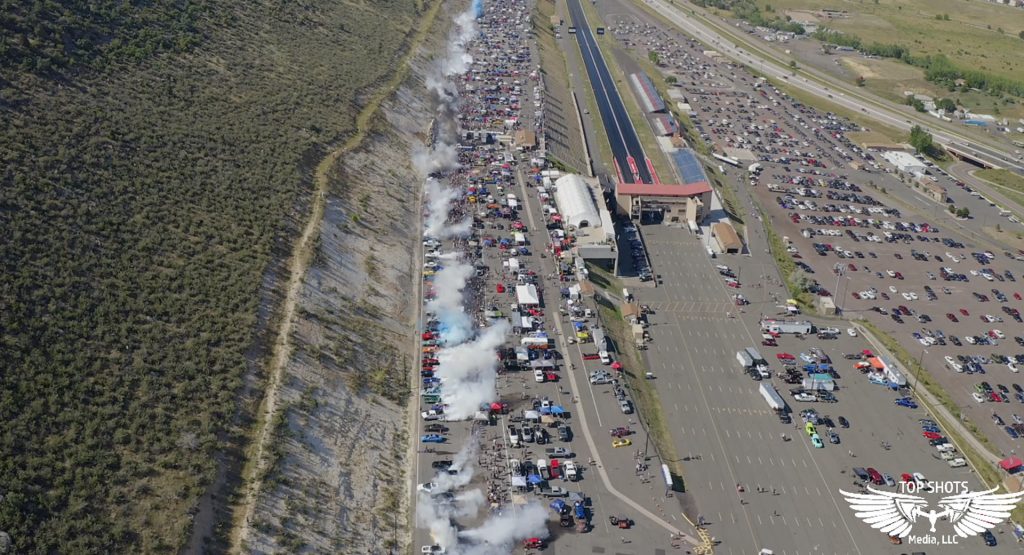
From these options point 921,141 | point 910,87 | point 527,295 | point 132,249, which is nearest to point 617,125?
point 921,141

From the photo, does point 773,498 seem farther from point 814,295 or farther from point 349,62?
point 349,62

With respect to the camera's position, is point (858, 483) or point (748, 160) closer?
point (858, 483)

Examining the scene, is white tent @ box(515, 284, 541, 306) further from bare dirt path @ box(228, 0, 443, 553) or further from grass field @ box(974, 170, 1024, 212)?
grass field @ box(974, 170, 1024, 212)

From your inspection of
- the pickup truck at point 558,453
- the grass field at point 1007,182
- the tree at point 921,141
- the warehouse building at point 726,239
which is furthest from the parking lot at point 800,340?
the pickup truck at point 558,453

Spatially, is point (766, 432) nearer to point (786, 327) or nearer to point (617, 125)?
point (786, 327)

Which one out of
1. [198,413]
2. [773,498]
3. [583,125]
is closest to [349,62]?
[583,125]

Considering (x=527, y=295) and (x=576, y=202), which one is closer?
(x=527, y=295)
